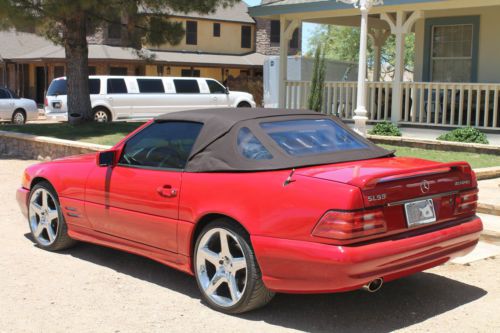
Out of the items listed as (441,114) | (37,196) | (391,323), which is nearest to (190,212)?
(391,323)

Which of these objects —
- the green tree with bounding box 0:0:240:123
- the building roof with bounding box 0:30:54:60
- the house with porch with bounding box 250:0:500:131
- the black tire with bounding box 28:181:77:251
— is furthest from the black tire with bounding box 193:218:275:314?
the building roof with bounding box 0:30:54:60

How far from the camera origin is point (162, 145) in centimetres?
Answer: 570

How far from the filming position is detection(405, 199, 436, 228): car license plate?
4602 mm

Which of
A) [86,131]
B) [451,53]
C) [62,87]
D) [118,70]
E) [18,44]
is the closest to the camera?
[86,131]

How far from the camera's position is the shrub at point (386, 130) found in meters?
14.3

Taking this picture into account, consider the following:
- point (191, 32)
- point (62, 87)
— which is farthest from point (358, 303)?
point (191, 32)

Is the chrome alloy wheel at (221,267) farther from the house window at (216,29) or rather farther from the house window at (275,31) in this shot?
the house window at (275,31)

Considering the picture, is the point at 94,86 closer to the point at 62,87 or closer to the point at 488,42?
the point at 62,87

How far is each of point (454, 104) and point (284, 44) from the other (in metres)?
4.98

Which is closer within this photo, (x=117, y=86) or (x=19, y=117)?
(x=117, y=86)

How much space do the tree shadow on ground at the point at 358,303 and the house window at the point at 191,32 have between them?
36.0m

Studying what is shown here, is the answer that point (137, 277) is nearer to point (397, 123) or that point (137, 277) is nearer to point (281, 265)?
point (281, 265)

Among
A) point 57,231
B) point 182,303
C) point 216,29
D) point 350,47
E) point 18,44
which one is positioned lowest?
point 182,303

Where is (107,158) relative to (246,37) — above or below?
below
